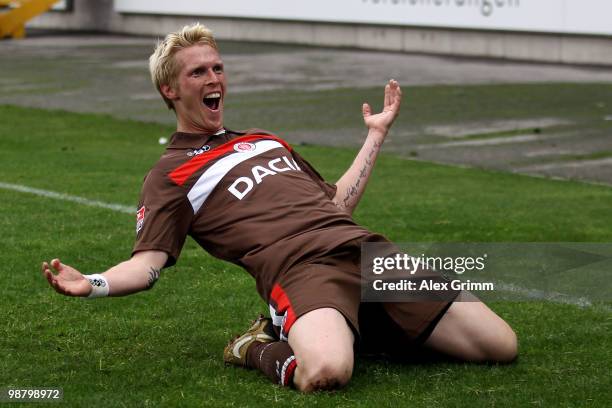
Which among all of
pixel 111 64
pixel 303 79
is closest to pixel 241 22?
pixel 111 64

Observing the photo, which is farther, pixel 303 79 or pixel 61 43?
pixel 61 43

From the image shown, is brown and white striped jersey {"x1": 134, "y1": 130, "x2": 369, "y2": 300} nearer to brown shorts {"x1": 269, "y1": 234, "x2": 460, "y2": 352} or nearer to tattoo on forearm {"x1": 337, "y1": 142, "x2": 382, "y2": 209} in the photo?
brown shorts {"x1": 269, "y1": 234, "x2": 460, "y2": 352}

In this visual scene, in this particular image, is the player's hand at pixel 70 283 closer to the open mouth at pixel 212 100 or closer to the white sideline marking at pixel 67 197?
the open mouth at pixel 212 100

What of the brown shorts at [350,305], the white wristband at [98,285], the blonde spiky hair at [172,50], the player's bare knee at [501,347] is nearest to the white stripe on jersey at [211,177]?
the blonde spiky hair at [172,50]

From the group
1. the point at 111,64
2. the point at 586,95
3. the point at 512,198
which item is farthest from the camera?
the point at 111,64

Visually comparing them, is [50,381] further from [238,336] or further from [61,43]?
[61,43]

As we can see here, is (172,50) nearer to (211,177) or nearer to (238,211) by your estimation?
(211,177)

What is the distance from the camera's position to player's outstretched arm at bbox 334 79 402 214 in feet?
20.1

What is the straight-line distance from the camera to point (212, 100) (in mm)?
5836

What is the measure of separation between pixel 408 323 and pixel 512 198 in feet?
15.0

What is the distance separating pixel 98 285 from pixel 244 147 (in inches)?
40.0

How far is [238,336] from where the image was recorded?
5738mm

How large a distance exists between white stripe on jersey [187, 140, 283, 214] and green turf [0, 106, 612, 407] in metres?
0.66

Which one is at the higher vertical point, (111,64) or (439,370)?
(439,370)
